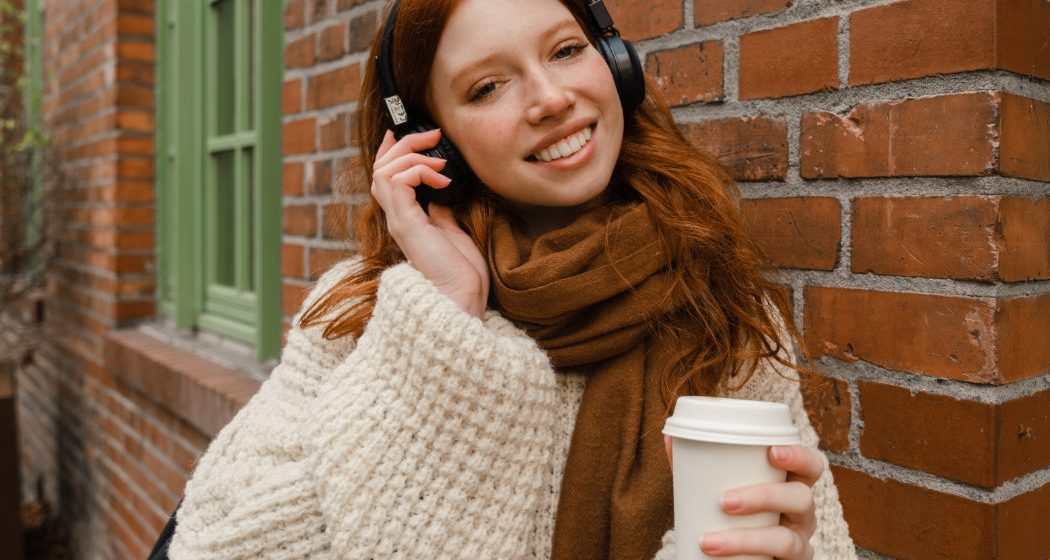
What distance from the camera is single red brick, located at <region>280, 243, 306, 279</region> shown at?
2.39 meters

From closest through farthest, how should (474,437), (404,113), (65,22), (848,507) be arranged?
(474,437), (848,507), (404,113), (65,22)

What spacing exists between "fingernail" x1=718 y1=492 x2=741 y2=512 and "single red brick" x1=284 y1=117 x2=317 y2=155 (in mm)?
1812

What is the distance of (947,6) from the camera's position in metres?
1.08

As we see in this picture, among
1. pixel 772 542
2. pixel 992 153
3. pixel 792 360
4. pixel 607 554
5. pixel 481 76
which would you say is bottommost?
pixel 607 554

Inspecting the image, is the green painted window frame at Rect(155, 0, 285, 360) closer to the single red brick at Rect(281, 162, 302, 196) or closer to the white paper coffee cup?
the single red brick at Rect(281, 162, 302, 196)

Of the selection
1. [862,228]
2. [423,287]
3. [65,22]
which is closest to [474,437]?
[423,287]

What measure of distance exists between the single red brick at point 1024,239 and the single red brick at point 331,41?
168cm

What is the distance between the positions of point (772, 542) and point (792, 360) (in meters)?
0.46

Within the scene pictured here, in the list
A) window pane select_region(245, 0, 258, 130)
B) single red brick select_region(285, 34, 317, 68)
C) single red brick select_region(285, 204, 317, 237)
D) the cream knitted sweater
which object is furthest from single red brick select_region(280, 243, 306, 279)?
the cream knitted sweater

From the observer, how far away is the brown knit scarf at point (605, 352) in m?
1.18

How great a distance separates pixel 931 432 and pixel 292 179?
187 cm

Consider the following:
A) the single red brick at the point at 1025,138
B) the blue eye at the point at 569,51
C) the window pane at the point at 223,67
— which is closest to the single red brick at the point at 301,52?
the window pane at the point at 223,67

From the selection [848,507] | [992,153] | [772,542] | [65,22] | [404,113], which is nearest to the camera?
[772,542]

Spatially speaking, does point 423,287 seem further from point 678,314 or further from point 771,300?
point 771,300
